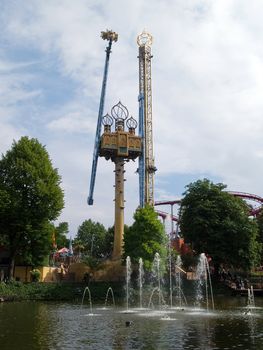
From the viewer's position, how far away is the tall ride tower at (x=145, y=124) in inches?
3114

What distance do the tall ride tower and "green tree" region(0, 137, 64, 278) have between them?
101 ft

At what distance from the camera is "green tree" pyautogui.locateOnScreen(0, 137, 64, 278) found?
44094 mm

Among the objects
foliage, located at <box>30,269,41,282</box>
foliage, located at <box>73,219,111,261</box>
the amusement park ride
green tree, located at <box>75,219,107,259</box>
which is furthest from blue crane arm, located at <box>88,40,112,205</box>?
green tree, located at <box>75,219,107,259</box>

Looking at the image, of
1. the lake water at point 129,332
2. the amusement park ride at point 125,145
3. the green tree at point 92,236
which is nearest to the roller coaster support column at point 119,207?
the amusement park ride at point 125,145

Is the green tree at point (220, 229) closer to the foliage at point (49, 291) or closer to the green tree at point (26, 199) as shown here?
the foliage at point (49, 291)

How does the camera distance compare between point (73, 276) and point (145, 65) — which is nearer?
point (73, 276)

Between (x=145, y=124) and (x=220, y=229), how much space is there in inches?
1467

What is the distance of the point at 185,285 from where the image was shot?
4988cm

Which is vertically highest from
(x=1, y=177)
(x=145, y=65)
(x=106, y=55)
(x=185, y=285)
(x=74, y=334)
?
(x=145, y=65)

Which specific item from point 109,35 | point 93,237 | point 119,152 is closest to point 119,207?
point 119,152

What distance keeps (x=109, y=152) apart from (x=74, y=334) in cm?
4847

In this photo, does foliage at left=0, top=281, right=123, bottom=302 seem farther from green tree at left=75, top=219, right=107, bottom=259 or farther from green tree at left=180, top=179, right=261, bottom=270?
green tree at left=75, top=219, right=107, bottom=259

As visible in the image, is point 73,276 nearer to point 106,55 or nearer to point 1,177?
point 1,177

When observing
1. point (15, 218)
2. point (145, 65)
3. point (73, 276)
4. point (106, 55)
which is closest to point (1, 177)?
point (15, 218)
